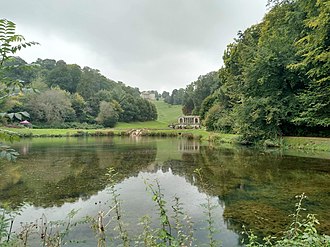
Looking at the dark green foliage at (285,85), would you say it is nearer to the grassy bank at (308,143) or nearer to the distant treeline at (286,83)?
the distant treeline at (286,83)

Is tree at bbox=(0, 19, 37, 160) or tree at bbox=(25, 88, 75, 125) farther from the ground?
tree at bbox=(25, 88, 75, 125)

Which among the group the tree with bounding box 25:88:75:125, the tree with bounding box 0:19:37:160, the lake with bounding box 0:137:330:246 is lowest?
the lake with bounding box 0:137:330:246

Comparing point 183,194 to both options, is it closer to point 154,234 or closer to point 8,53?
point 154,234

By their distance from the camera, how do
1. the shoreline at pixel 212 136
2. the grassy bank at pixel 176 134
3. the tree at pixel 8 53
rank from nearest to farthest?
1. the tree at pixel 8 53
2. the shoreline at pixel 212 136
3. the grassy bank at pixel 176 134

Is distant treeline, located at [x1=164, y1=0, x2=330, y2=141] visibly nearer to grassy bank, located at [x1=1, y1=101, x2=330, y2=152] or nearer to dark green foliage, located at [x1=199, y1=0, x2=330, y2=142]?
dark green foliage, located at [x1=199, y1=0, x2=330, y2=142]

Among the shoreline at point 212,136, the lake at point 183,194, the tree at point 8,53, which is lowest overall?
the lake at point 183,194

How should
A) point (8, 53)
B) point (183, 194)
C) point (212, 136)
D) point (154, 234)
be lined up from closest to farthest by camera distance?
point (8, 53) < point (154, 234) < point (183, 194) < point (212, 136)

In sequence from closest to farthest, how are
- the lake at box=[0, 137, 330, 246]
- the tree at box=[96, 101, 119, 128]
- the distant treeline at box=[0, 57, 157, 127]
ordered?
the lake at box=[0, 137, 330, 246] < the distant treeline at box=[0, 57, 157, 127] < the tree at box=[96, 101, 119, 128]

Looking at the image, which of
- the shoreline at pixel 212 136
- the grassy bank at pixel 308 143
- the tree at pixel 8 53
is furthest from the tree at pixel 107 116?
the tree at pixel 8 53

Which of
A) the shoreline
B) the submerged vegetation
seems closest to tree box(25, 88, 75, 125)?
the shoreline

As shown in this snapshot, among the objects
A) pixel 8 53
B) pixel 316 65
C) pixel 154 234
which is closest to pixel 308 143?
pixel 316 65

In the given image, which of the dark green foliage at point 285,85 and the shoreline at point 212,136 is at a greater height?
the dark green foliage at point 285,85

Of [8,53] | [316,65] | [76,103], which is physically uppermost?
[76,103]

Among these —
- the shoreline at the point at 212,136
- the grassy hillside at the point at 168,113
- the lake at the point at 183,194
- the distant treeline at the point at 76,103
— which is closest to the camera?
the lake at the point at 183,194
